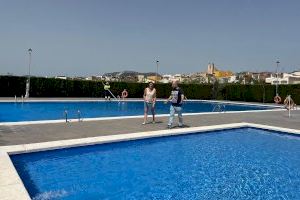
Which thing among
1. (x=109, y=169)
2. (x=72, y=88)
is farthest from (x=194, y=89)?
(x=109, y=169)

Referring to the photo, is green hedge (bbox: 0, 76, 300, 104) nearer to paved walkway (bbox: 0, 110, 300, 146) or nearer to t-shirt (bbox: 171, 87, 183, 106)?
paved walkway (bbox: 0, 110, 300, 146)

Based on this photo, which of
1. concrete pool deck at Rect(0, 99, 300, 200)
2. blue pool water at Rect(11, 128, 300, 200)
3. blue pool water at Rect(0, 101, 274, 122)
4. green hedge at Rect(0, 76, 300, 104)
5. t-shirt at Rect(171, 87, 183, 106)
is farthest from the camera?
green hedge at Rect(0, 76, 300, 104)

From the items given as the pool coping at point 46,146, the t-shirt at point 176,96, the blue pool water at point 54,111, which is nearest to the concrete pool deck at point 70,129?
the pool coping at point 46,146

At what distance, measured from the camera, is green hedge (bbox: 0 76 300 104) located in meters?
28.2

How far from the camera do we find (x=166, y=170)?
23.9ft

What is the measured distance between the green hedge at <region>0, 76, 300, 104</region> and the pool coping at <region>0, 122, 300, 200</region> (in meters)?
19.5

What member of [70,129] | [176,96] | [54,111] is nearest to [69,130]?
[70,129]

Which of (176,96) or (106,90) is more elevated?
(106,90)

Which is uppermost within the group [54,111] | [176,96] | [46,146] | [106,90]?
[106,90]

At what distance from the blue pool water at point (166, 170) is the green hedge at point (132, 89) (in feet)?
69.2

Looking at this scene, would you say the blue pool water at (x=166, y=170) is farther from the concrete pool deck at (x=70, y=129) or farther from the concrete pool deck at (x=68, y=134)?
the concrete pool deck at (x=70, y=129)

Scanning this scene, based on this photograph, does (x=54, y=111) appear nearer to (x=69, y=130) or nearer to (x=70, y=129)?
(x=70, y=129)

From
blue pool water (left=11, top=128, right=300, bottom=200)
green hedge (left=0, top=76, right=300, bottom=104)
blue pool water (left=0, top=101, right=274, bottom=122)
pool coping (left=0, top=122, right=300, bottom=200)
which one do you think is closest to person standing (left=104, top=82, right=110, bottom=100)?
green hedge (left=0, top=76, right=300, bottom=104)

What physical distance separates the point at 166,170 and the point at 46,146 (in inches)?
117
